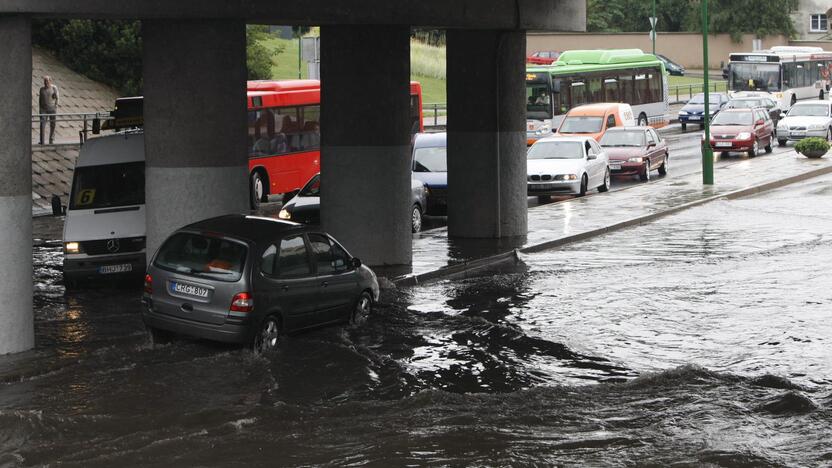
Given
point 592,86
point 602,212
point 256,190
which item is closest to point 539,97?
point 592,86

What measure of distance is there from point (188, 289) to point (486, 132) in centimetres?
1124

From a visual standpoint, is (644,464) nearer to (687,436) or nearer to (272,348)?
(687,436)

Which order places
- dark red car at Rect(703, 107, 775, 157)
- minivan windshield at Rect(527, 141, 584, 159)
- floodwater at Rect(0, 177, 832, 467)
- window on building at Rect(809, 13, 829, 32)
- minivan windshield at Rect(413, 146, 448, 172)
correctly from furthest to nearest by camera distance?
window on building at Rect(809, 13, 829, 32)
dark red car at Rect(703, 107, 775, 157)
minivan windshield at Rect(527, 141, 584, 159)
minivan windshield at Rect(413, 146, 448, 172)
floodwater at Rect(0, 177, 832, 467)

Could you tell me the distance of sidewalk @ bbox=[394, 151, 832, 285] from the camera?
22.0 meters

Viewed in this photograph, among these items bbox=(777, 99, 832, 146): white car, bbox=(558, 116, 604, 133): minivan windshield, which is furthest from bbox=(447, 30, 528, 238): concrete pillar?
bbox=(777, 99, 832, 146): white car

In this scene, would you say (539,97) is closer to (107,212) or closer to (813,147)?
(813,147)

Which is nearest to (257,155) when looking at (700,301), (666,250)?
(666,250)

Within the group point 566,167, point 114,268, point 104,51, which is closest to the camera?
point 114,268

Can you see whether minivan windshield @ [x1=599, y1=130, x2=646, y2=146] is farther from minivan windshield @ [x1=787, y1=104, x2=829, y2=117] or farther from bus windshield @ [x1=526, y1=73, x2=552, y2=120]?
minivan windshield @ [x1=787, y1=104, x2=829, y2=117]

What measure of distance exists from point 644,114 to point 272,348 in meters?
38.5

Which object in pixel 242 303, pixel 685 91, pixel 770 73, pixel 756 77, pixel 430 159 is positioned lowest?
pixel 242 303

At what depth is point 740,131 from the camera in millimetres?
42406

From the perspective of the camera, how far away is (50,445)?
37.1 ft

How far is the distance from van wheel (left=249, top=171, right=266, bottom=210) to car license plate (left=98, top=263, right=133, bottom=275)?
38.1 ft
